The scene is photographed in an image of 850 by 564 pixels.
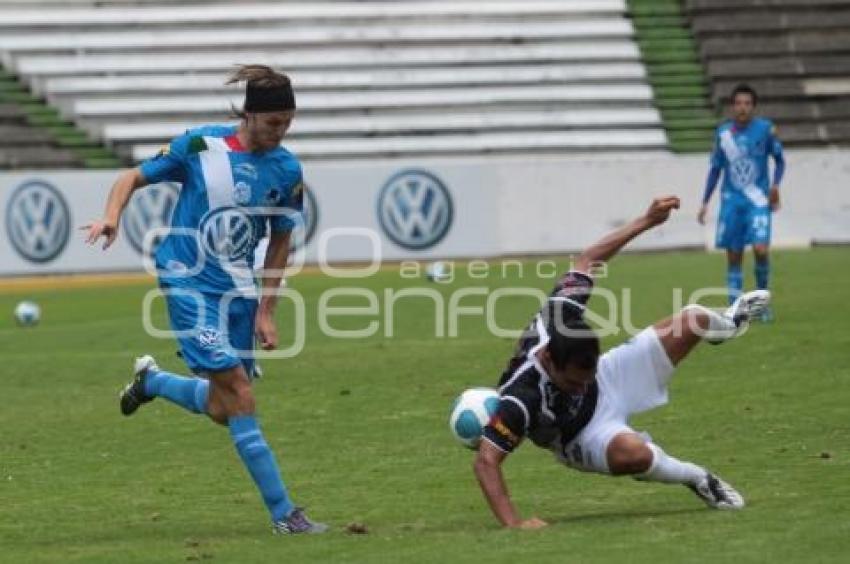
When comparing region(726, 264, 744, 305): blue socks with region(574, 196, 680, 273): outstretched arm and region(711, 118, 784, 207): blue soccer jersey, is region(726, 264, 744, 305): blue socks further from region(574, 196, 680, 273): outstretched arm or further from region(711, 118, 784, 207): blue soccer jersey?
region(574, 196, 680, 273): outstretched arm

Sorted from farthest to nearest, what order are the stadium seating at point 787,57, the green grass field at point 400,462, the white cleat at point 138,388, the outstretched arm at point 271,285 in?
1. the stadium seating at point 787,57
2. the white cleat at point 138,388
3. the outstretched arm at point 271,285
4. the green grass field at point 400,462

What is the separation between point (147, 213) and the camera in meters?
30.5

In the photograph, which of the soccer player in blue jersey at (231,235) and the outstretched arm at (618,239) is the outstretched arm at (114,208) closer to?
the soccer player in blue jersey at (231,235)

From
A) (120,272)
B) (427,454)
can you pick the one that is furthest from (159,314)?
(427,454)

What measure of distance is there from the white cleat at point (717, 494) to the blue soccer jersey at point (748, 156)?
40.5ft

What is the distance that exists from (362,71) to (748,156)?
700 inches

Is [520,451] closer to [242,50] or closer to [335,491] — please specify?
[335,491]

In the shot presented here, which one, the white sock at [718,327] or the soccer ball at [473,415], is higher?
the white sock at [718,327]

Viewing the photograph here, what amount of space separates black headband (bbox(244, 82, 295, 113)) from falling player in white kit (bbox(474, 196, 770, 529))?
1.65 meters

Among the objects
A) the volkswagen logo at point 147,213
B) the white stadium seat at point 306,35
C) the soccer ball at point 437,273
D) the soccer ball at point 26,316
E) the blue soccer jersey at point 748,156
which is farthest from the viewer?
the white stadium seat at point 306,35

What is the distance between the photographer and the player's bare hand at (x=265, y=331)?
10078 mm

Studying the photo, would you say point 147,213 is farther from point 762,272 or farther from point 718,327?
point 718,327

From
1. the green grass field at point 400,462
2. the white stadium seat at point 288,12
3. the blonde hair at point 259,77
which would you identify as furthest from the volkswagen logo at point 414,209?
the blonde hair at point 259,77

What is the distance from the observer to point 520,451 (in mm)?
12789
